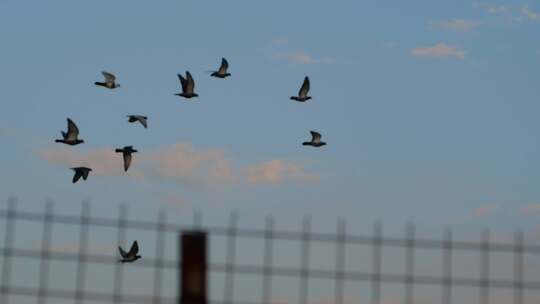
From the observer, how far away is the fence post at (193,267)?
12.3 metres

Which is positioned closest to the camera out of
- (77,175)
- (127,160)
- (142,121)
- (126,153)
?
(77,175)

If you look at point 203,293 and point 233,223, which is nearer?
point 203,293

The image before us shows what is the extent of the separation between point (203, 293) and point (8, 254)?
3.06 metres

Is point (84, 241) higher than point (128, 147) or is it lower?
lower

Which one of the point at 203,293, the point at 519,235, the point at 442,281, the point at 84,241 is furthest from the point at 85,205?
the point at 519,235

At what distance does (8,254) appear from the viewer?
1412cm

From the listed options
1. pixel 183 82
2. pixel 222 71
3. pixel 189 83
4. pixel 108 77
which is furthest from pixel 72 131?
pixel 222 71

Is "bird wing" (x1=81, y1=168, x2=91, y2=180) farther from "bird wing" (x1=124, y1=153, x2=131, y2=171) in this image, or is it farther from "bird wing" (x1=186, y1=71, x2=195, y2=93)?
"bird wing" (x1=186, y1=71, x2=195, y2=93)

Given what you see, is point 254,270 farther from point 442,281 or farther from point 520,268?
point 520,268

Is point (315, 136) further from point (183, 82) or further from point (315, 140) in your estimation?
point (183, 82)

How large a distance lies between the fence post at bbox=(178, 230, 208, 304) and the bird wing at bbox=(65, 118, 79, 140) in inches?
960

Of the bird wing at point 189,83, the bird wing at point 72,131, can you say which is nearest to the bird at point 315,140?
the bird wing at point 189,83

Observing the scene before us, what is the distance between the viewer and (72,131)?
120 feet

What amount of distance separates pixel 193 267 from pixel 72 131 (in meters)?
24.9
